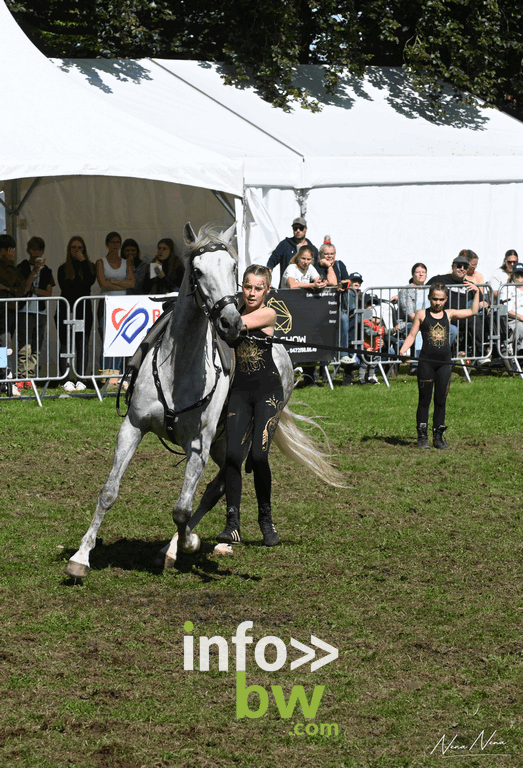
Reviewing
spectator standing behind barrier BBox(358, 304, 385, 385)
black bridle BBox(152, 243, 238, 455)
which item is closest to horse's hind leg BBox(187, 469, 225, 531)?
black bridle BBox(152, 243, 238, 455)

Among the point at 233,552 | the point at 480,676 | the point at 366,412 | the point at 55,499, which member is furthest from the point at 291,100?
the point at 480,676

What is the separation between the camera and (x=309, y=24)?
25062mm

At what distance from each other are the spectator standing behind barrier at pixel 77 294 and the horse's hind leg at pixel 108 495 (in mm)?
7619

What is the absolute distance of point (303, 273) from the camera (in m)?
15.8

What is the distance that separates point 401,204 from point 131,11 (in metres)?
8.42

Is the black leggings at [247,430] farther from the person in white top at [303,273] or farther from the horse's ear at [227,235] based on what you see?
the person in white top at [303,273]

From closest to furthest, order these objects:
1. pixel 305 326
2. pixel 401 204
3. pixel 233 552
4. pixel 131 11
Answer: pixel 233 552, pixel 305 326, pixel 401 204, pixel 131 11

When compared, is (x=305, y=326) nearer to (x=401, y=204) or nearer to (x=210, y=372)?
(x=401, y=204)

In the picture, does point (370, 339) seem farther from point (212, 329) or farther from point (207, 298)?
point (207, 298)

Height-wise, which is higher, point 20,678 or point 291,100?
point 291,100

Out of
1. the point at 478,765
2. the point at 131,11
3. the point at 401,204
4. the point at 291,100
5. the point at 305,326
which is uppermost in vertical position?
the point at 131,11

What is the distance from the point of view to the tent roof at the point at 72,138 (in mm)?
13852

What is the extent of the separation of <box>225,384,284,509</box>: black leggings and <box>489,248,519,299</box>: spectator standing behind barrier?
11008mm

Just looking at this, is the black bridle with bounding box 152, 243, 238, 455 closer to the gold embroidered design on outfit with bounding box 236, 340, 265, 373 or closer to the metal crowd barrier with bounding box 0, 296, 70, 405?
the gold embroidered design on outfit with bounding box 236, 340, 265, 373
